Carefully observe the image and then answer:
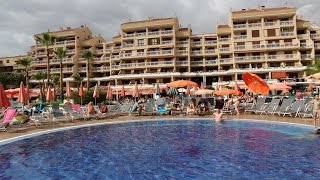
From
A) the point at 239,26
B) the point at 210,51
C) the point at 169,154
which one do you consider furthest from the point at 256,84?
the point at 210,51

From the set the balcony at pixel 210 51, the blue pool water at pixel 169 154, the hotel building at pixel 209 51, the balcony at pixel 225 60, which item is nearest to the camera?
the blue pool water at pixel 169 154

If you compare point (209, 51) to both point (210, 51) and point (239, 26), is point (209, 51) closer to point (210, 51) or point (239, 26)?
point (210, 51)

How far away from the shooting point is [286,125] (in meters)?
17.3

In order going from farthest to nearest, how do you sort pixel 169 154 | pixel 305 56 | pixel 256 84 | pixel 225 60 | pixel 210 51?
1. pixel 210 51
2. pixel 225 60
3. pixel 305 56
4. pixel 256 84
5. pixel 169 154

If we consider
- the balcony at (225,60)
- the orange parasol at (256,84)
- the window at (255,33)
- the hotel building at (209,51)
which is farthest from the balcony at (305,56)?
the orange parasol at (256,84)

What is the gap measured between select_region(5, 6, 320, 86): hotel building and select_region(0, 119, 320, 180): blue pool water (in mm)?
45459

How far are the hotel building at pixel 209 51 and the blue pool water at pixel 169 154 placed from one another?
45459mm

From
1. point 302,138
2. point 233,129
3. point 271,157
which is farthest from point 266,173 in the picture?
point 233,129

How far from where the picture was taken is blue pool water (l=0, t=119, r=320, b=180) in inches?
362

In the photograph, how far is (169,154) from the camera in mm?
11633

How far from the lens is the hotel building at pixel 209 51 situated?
61344 millimetres

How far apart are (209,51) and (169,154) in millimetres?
56949

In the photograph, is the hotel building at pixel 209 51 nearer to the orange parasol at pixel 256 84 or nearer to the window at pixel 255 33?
the window at pixel 255 33

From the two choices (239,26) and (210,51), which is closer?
(239,26)
